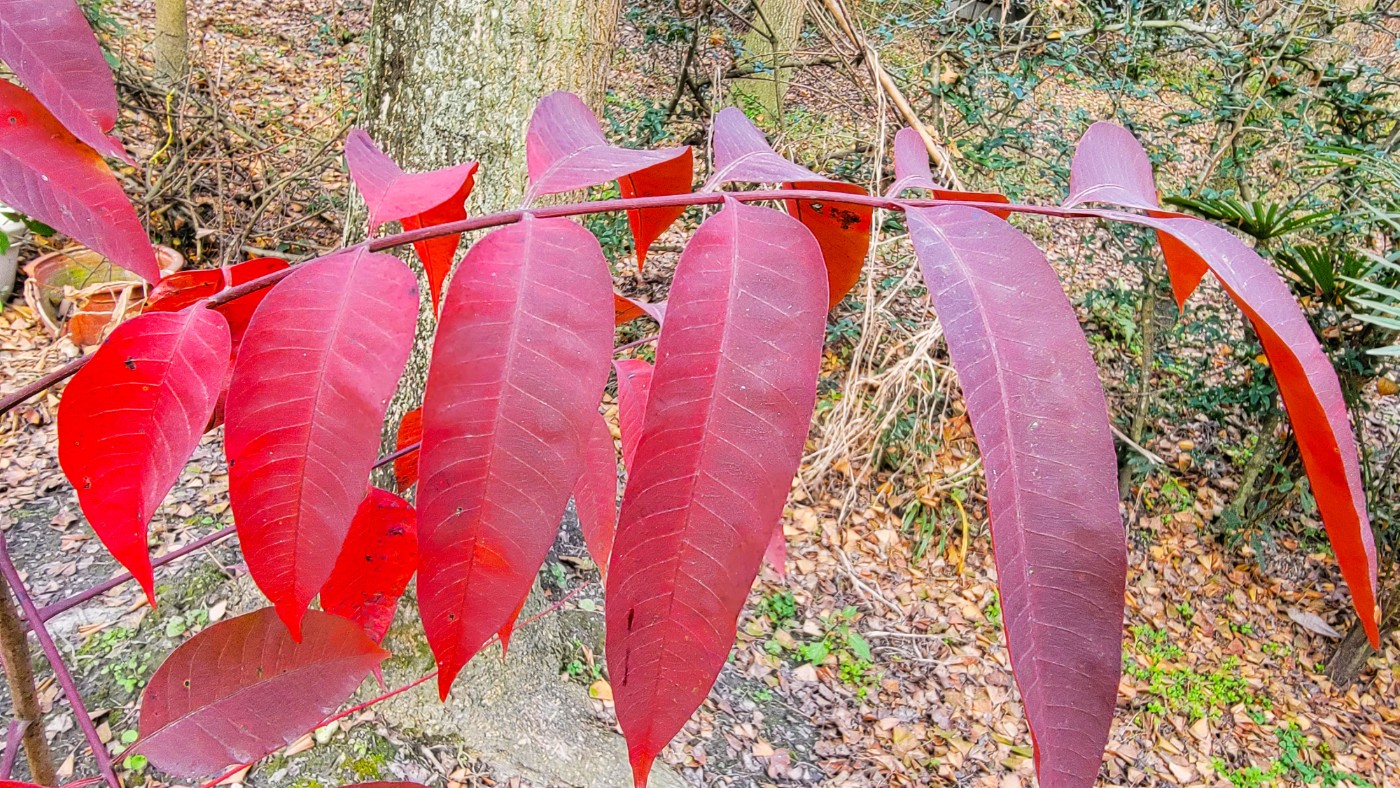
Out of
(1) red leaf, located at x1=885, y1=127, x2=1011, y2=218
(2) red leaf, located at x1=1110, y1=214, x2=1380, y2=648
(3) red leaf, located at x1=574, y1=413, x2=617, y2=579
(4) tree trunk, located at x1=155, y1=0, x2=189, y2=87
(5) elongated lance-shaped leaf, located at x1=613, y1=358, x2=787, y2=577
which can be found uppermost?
(1) red leaf, located at x1=885, y1=127, x2=1011, y2=218

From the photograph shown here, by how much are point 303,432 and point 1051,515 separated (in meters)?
0.33

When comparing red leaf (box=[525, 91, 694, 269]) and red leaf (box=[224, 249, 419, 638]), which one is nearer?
red leaf (box=[224, 249, 419, 638])

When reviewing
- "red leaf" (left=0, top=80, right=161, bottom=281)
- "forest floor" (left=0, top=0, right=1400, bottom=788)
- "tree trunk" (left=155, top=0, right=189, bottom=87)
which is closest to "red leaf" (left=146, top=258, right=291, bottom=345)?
"red leaf" (left=0, top=80, right=161, bottom=281)

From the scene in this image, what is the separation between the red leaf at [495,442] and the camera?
13.2 inches

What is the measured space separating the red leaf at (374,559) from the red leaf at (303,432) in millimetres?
322

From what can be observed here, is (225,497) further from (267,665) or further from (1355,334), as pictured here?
(1355,334)

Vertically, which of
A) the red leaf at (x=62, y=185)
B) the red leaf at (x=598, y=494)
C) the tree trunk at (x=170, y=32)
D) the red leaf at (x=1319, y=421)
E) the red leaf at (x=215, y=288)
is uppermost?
the red leaf at (x=1319, y=421)

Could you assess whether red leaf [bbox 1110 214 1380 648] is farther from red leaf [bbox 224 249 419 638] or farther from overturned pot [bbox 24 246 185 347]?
overturned pot [bbox 24 246 185 347]

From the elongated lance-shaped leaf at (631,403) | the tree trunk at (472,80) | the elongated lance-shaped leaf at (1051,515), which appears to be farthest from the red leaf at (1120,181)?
the tree trunk at (472,80)

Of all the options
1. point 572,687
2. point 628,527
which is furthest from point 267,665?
point 572,687

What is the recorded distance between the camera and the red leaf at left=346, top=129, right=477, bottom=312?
0.48 m

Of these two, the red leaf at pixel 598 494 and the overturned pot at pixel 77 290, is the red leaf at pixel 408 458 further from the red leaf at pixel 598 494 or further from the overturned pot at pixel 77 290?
the overturned pot at pixel 77 290

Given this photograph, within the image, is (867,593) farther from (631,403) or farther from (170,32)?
(170,32)

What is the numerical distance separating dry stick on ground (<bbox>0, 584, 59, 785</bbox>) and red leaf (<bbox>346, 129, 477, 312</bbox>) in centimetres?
39
